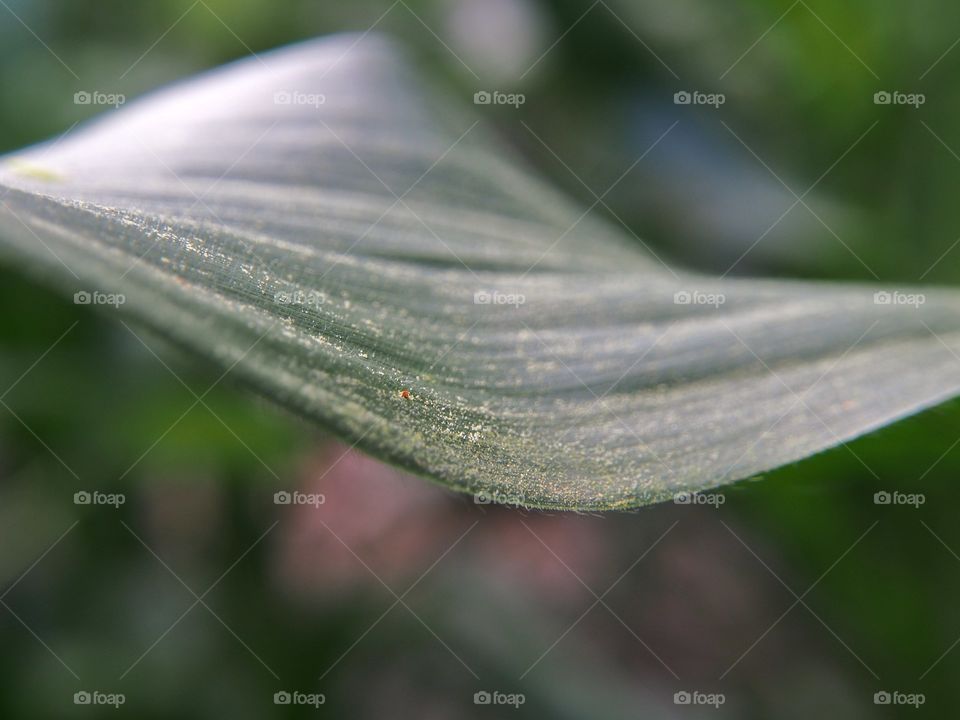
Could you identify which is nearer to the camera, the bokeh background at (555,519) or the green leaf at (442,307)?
the green leaf at (442,307)

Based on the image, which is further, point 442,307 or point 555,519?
point 555,519

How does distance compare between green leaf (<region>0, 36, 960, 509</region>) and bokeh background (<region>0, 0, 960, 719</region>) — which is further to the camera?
A: bokeh background (<region>0, 0, 960, 719</region>)

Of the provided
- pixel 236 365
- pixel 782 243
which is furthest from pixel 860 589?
pixel 236 365

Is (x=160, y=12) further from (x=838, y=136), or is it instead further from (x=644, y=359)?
(x=644, y=359)
